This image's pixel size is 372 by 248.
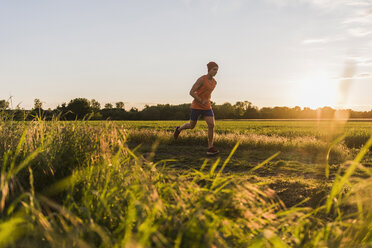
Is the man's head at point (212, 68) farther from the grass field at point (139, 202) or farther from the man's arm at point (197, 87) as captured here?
the grass field at point (139, 202)

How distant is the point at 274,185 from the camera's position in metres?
4.76

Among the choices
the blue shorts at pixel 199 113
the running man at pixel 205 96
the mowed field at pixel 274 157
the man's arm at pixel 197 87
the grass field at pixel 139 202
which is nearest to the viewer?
A: the grass field at pixel 139 202

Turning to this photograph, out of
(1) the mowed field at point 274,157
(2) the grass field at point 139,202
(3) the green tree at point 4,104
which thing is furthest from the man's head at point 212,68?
(3) the green tree at point 4,104

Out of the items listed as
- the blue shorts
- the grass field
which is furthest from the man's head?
the grass field

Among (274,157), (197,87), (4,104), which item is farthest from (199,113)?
(4,104)

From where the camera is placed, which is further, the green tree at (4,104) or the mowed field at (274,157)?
the mowed field at (274,157)

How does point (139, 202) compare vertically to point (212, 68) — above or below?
below

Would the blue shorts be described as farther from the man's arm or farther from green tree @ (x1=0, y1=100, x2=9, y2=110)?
green tree @ (x1=0, y1=100, x2=9, y2=110)

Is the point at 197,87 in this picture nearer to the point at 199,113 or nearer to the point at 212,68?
the point at 212,68

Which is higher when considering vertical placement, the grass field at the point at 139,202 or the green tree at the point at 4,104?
the green tree at the point at 4,104

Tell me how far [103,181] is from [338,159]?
7.57 m

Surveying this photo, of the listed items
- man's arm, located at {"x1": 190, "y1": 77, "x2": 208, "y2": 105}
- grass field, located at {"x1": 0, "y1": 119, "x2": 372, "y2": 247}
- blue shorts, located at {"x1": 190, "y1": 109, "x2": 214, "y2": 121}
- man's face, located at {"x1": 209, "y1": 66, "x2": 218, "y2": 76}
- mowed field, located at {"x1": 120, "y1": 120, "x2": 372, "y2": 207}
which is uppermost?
man's face, located at {"x1": 209, "y1": 66, "x2": 218, "y2": 76}

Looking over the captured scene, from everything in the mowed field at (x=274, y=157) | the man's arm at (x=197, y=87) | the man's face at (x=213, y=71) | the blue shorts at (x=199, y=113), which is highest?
the man's face at (x=213, y=71)

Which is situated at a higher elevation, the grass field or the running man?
the running man
